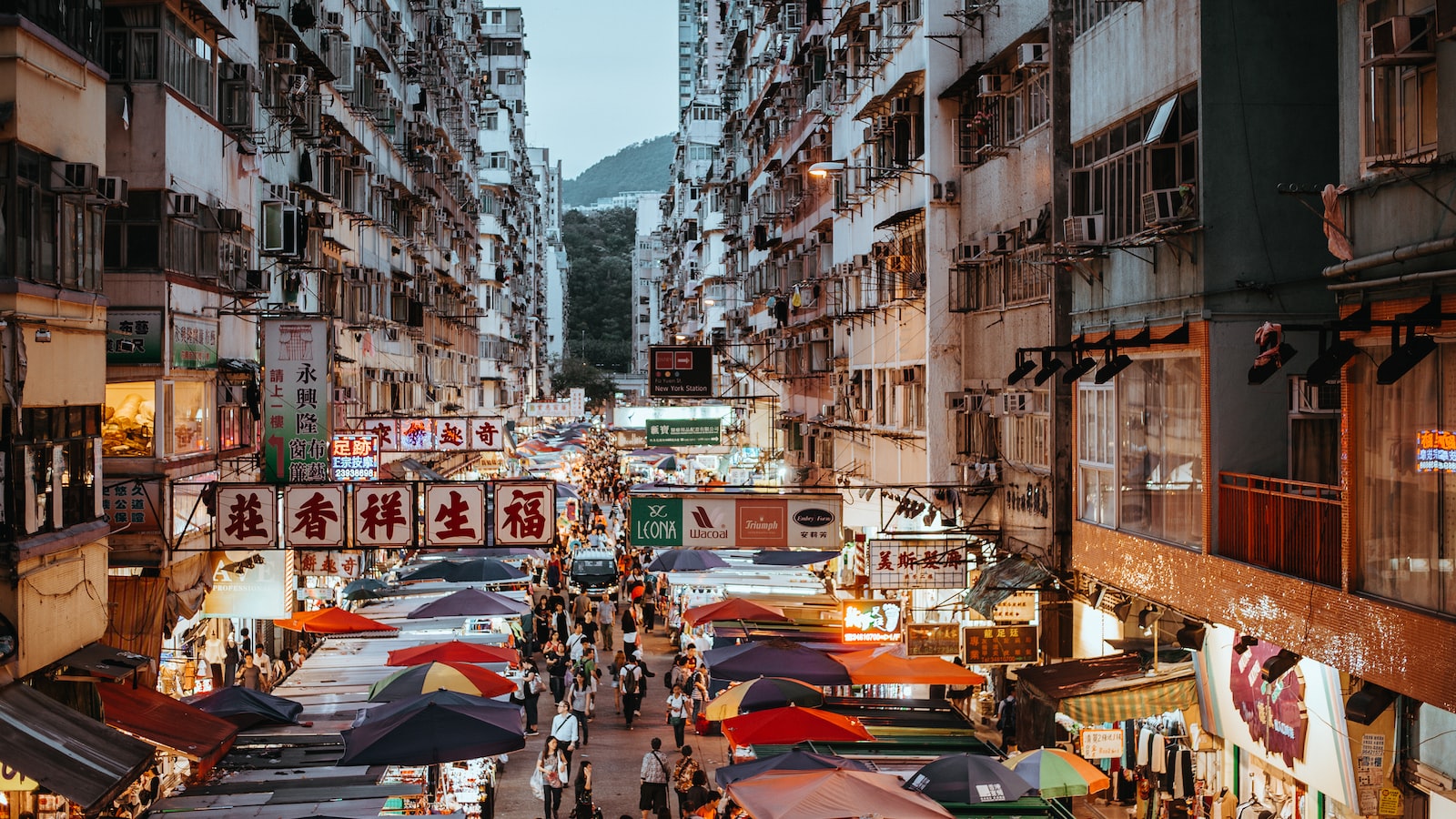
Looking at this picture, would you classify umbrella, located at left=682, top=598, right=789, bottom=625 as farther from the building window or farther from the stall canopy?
the stall canopy

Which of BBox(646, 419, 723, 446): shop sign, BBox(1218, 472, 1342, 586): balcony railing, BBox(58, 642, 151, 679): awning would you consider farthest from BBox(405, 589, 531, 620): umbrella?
BBox(646, 419, 723, 446): shop sign

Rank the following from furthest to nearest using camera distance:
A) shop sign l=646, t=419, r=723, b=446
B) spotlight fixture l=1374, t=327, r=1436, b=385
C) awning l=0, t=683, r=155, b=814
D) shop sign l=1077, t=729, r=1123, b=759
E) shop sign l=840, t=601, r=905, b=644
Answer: shop sign l=646, t=419, r=723, b=446 → shop sign l=840, t=601, r=905, b=644 → shop sign l=1077, t=729, r=1123, b=759 → awning l=0, t=683, r=155, b=814 → spotlight fixture l=1374, t=327, r=1436, b=385

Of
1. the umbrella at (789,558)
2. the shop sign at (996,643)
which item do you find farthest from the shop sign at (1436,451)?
the umbrella at (789,558)

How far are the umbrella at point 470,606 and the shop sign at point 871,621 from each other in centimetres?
536

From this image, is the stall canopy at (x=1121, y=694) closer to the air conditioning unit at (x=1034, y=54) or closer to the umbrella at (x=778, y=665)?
the umbrella at (x=778, y=665)

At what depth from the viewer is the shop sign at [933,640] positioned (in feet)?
68.7

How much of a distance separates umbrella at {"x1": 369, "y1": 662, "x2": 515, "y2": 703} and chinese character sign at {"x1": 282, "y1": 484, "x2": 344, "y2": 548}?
1.96 m

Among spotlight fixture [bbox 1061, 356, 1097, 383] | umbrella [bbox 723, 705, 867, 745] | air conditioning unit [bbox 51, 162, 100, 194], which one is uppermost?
air conditioning unit [bbox 51, 162, 100, 194]

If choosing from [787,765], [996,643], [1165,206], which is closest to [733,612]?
[996,643]

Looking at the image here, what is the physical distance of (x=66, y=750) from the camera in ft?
39.0

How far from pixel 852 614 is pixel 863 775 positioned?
10696mm

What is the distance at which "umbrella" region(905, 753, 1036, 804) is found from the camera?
13.5 m

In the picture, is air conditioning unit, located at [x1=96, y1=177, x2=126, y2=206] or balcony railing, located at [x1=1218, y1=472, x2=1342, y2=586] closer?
balcony railing, located at [x1=1218, y1=472, x2=1342, y2=586]

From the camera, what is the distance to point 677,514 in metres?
21.6
